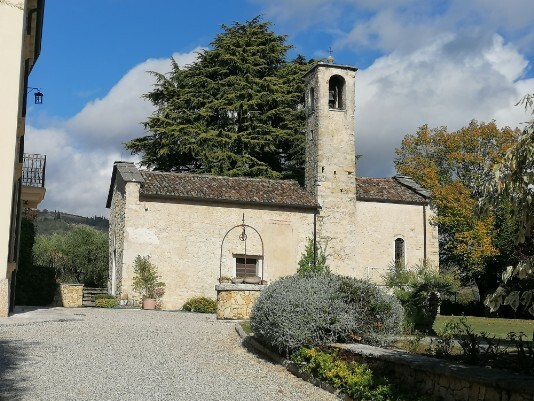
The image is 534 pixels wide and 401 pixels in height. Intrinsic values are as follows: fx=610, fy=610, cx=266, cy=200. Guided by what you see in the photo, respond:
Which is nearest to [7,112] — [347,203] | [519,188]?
[519,188]

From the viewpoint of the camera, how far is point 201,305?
2252 centimetres

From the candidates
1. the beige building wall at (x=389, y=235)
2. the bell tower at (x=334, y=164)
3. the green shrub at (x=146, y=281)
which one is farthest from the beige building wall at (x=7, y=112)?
the beige building wall at (x=389, y=235)

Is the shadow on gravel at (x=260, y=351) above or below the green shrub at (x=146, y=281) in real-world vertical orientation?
below

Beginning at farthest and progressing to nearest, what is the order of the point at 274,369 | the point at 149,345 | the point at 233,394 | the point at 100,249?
the point at 100,249, the point at 149,345, the point at 274,369, the point at 233,394

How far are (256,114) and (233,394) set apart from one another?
89.9 feet

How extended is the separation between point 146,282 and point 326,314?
1523 centimetres

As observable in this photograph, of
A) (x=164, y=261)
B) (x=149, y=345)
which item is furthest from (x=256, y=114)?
(x=149, y=345)

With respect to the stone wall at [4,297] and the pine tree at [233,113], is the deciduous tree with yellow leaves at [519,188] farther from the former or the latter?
the pine tree at [233,113]

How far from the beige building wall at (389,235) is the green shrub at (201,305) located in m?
7.73

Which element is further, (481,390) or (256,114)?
(256,114)

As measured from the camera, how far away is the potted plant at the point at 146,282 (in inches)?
936

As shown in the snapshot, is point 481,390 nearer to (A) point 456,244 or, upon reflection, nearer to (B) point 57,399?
(B) point 57,399

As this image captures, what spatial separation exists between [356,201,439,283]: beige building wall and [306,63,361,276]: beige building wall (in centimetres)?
56

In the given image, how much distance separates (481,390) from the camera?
5.96 m
